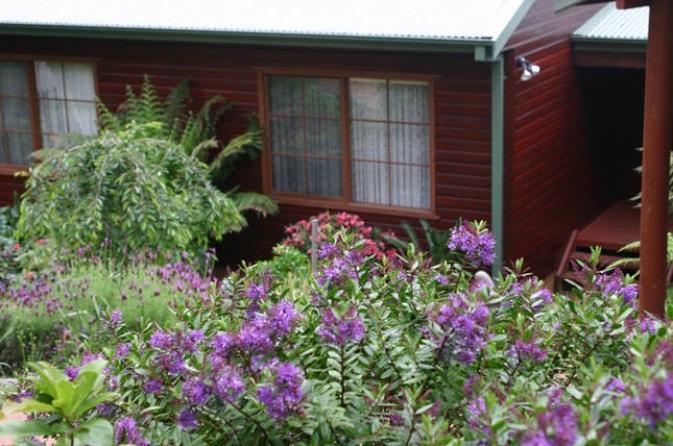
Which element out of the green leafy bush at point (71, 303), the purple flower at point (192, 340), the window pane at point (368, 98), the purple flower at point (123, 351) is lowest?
the green leafy bush at point (71, 303)

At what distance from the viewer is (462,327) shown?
10.4ft

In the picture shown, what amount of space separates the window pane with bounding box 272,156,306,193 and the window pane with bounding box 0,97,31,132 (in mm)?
3194

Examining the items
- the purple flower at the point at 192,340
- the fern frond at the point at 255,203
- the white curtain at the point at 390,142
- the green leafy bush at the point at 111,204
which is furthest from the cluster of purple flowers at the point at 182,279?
the purple flower at the point at 192,340

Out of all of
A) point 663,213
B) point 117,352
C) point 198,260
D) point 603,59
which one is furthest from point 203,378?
point 603,59

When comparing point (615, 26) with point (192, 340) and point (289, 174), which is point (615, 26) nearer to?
point (289, 174)

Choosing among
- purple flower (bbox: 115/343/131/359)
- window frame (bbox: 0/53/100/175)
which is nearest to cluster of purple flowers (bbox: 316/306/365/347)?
purple flower (bbox: 115/343/131/359)

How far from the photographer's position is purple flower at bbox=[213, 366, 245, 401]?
3.05m

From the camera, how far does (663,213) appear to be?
536cm

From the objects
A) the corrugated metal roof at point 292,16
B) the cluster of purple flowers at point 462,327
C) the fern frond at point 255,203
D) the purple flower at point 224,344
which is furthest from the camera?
the fern frond at point 255,203

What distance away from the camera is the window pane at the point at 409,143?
1025 cm

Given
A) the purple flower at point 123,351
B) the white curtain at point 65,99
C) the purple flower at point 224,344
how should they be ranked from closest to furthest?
the purple flower at point 224,344
the purple flower at point 123,351
the white curtain at point 65,99

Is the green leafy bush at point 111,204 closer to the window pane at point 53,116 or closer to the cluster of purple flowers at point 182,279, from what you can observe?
the cluster of purple flowers at point 182,279

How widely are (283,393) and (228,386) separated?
0.17 m

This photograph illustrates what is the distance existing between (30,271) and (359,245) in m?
5.50
